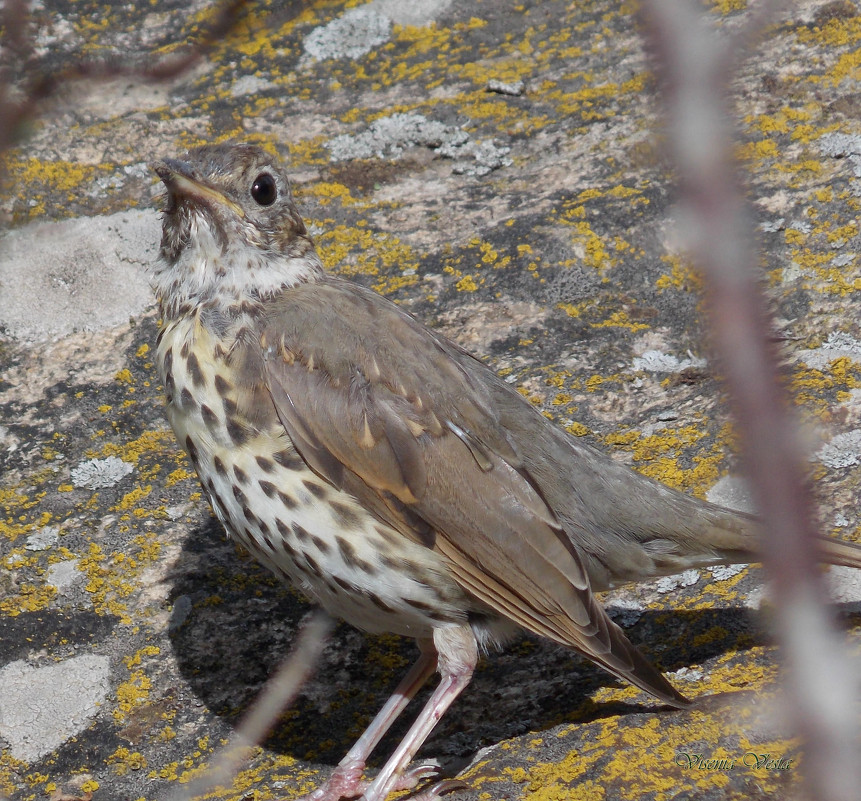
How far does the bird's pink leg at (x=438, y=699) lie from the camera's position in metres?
2.50

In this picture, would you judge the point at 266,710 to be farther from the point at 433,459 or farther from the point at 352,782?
the point at 433,459

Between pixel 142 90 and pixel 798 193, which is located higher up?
pixel 142 90

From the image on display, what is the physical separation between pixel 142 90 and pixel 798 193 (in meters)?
2.80

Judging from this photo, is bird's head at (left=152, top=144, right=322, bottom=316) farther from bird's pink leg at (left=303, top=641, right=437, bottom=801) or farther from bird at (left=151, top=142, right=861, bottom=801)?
bird's pink leg at (left=303, top=641, right=437, bottom=801)

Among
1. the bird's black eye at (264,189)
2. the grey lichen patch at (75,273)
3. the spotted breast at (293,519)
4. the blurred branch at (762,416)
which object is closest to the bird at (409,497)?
the spotted breast at (293,519)

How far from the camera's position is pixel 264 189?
3.15 meters

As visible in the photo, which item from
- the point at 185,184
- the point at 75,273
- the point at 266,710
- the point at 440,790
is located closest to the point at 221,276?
the point at 185,184

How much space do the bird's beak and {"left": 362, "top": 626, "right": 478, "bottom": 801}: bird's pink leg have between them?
4.74 feet

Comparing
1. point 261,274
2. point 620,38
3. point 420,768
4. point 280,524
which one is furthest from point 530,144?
point 420,768

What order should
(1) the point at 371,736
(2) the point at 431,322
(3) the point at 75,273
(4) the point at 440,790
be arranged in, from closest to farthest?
1. (4) the point at 440,790
2. (1) the point at 371,736
3. (2) the point at 431,322
4. (3) the point at 75,273

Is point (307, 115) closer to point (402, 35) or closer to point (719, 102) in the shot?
point (402, 35)

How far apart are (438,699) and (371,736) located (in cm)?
20

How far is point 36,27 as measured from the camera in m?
4.52

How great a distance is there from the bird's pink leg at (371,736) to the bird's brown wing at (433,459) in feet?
1.17
